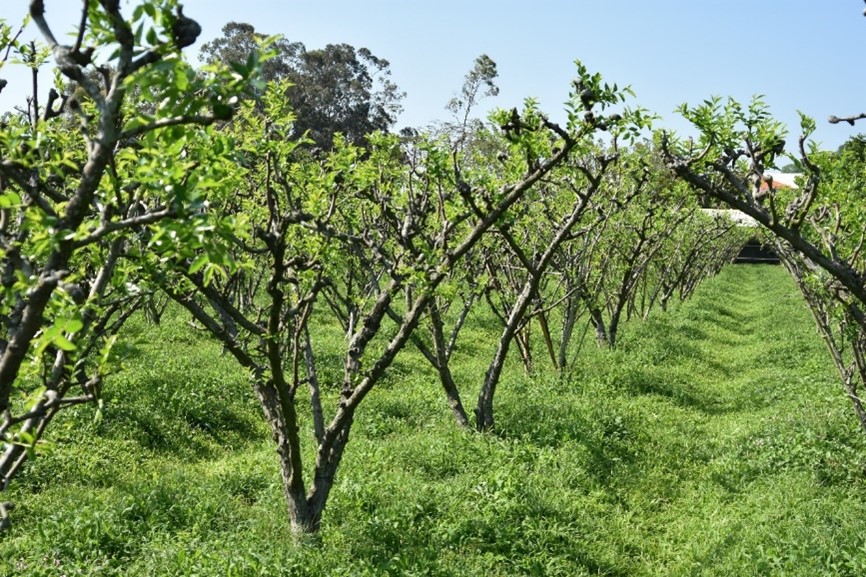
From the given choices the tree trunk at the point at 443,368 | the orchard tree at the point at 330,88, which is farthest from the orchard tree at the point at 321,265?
the orchard tree at the point at 330,88

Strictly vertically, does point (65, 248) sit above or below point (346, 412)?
above

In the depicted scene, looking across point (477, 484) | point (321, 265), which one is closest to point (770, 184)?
point (321, 265)

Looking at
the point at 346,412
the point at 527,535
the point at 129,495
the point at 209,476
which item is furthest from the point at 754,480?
the point at 129,495

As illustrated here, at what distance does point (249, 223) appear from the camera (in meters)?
5.69

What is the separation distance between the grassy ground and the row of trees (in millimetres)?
553

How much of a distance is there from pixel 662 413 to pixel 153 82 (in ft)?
28.3

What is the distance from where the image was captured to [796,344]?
13.7 metres

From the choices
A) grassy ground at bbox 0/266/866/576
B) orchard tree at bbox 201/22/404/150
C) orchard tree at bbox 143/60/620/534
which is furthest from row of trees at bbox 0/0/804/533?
orchard tree at bbox 201/22/404/150

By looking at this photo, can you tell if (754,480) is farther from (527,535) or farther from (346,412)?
(346,412)

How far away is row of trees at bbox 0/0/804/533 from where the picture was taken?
2.04m

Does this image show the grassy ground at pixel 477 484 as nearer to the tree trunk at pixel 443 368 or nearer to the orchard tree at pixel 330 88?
the tree trunk at pixel 443 368

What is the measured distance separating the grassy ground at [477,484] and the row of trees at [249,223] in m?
0.55

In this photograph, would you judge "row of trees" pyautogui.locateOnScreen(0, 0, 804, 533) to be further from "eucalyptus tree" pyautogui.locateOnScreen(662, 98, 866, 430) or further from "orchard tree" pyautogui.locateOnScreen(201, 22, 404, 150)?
"orchard tree" pyautogui.locateOnScreen(201, 22, 404, 150)

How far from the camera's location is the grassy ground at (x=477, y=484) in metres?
5.47
